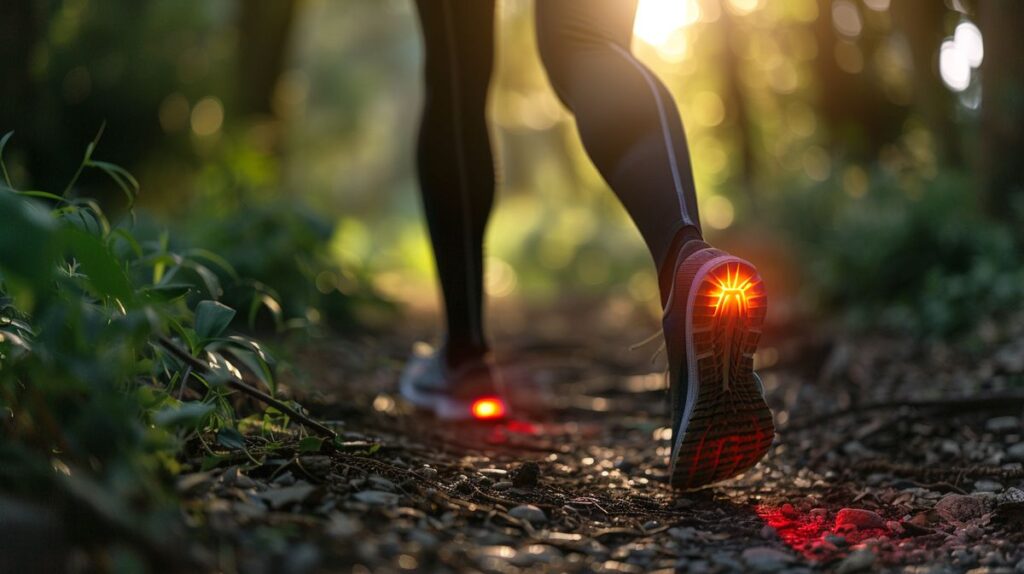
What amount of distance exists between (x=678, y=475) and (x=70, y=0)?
13.9ft

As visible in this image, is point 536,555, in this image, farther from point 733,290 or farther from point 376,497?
point 733,290

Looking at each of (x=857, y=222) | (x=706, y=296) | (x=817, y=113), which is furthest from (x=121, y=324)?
(x=817, y=113)

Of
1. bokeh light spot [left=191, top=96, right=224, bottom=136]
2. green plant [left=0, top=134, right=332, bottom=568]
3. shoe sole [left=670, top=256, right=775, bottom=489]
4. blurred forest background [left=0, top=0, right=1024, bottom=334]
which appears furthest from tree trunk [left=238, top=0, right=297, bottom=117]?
shoe sole [left=670, top=256, right=775, bottom=489]

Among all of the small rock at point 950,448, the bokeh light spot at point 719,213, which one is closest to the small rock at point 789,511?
the small rock at point 950,448

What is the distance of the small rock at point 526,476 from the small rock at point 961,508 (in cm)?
76

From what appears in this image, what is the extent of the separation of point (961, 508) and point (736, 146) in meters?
9.57

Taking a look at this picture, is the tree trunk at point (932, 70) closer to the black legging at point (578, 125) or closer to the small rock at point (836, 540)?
the black legging at point (578, 125)

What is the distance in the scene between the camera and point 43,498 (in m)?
1.24

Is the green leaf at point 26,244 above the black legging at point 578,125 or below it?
below

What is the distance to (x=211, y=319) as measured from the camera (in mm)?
1672

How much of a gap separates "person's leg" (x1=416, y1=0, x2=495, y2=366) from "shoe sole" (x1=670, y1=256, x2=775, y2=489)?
0.96 m

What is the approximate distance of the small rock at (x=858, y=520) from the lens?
1.73 meters

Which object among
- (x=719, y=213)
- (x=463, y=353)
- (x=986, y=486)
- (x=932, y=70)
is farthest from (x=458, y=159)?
(x=719, y=213)

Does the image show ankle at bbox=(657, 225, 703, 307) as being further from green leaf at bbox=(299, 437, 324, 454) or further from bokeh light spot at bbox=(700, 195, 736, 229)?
bokeh light spot at bbox=(700, 195, 736, 229)
